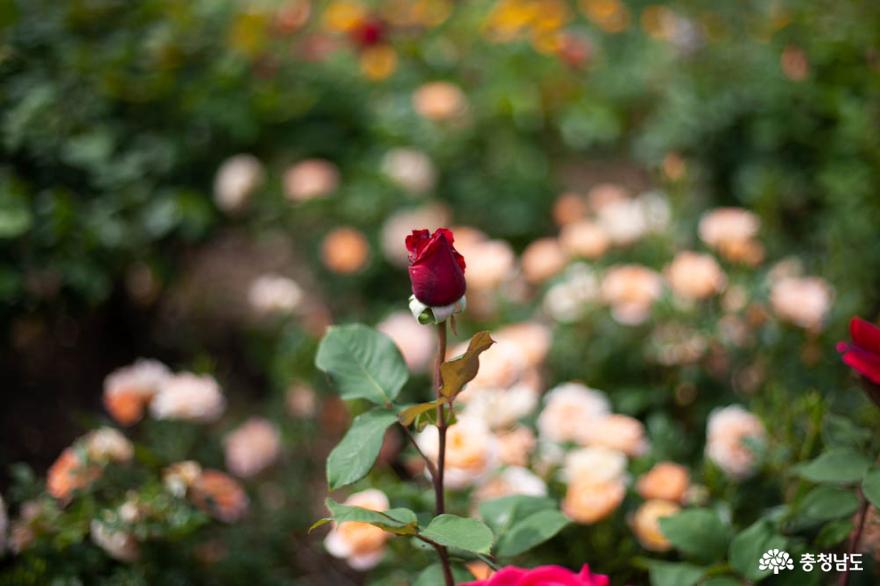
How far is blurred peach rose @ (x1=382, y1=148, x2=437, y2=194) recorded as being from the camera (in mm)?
1809

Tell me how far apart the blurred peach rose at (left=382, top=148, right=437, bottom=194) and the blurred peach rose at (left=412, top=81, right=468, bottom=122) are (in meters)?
0.12

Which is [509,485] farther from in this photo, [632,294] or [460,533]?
[632,294]

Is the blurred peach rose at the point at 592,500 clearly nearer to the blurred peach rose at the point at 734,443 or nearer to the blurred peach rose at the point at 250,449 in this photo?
the blurred peach rose at the point at 734,443

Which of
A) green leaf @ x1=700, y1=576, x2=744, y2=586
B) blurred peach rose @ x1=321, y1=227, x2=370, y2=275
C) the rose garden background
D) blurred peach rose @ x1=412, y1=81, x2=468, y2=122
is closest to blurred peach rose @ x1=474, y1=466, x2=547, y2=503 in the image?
the rose garden background

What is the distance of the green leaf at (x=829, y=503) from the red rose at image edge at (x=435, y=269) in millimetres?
484

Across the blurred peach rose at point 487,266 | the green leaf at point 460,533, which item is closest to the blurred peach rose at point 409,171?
the blurred peach rose at point 487,266

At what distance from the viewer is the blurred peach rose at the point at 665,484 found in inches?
40.4

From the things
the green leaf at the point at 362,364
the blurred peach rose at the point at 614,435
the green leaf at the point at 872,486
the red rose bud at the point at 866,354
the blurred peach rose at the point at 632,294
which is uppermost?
the red rose bud at the point at 866,354

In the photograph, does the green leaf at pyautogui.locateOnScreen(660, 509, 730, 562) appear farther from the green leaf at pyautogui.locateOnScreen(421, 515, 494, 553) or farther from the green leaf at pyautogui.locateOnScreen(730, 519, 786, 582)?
the green leaf at pyautogui.locateOnScreen(421, 515, 494, 553)

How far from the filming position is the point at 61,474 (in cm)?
104

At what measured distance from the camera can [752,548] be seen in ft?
2.58

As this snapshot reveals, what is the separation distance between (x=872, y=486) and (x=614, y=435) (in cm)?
43

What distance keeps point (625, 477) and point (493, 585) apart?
499mm

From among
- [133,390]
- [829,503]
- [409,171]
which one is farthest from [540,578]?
[409,171]
